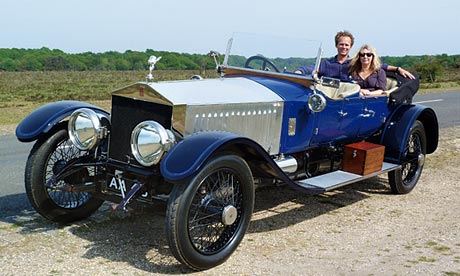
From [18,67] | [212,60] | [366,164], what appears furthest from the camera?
[18,67]

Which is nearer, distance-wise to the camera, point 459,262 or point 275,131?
point 459,262

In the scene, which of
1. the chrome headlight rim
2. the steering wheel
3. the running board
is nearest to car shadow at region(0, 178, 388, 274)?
the running board

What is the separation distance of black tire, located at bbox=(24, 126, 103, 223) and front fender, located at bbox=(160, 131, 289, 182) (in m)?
1.24

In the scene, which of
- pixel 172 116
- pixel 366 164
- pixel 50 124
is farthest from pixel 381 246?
pixel 50 124

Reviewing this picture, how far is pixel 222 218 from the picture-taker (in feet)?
14.3

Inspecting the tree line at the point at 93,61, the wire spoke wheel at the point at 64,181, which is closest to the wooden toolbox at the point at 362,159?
the wire spoke wheel at the point at 64,181

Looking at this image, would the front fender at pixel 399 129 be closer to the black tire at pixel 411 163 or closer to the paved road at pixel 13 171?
the black tire at pixel 411 163

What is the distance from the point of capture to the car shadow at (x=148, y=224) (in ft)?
14.6

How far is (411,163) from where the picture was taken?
23.1 ft

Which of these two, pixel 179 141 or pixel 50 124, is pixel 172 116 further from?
pixel 50 124

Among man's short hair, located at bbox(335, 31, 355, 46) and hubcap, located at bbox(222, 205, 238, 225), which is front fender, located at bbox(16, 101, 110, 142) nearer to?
hubcap, located at bbox(222, 205, 238, 225)

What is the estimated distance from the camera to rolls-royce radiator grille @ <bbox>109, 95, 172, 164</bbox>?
4.55 metres

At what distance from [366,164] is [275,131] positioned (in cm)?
128

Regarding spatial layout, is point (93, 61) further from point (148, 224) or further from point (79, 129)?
point (79, 129)
